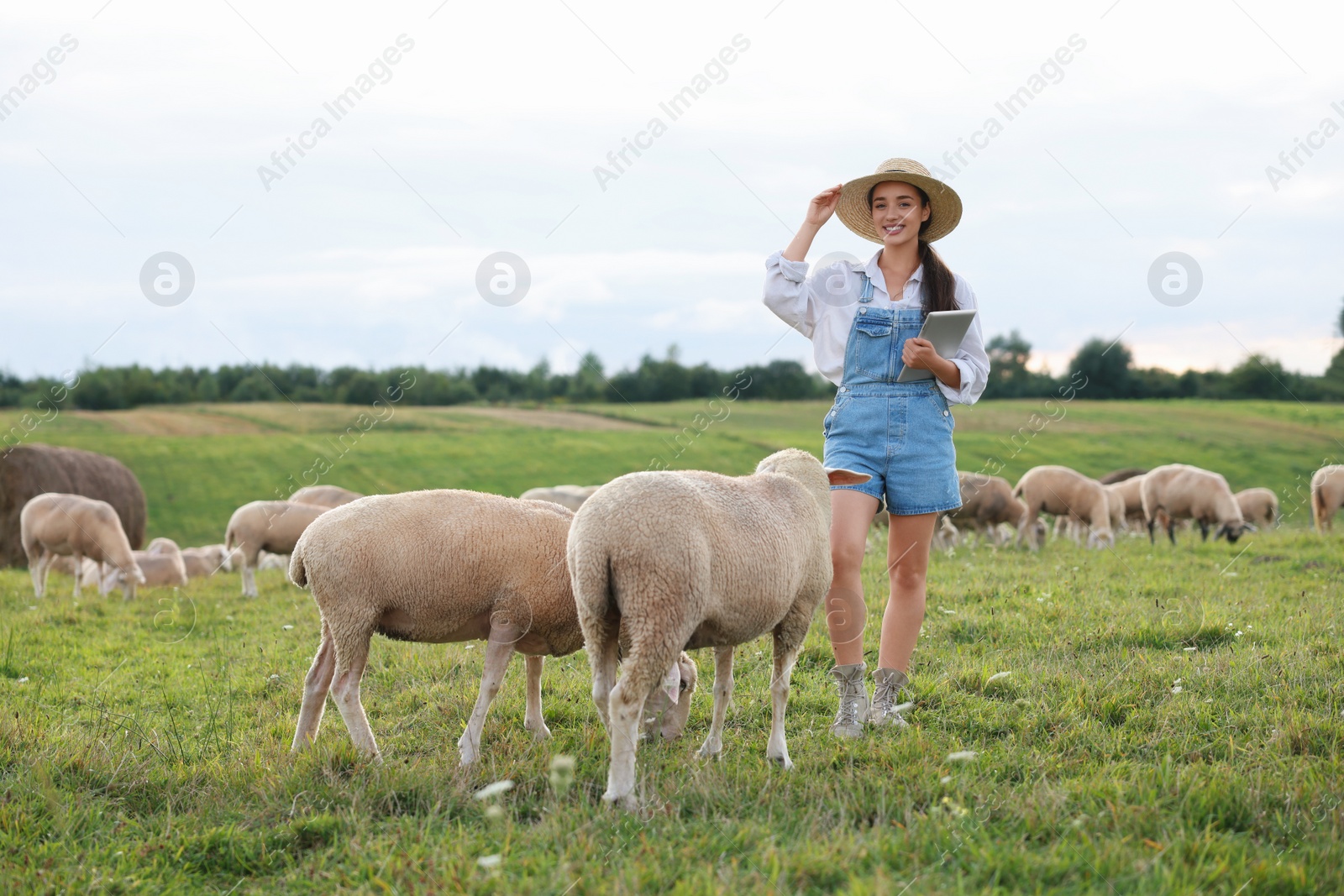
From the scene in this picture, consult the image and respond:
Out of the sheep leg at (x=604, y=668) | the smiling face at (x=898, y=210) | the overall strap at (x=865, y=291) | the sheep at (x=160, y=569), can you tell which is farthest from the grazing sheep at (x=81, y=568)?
the smiling face at (x=898, y=210)

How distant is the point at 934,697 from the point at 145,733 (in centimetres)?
400

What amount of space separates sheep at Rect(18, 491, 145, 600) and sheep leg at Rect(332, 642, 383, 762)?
9.94 metres

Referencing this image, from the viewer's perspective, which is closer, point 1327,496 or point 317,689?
point 317,689

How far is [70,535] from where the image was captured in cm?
1317

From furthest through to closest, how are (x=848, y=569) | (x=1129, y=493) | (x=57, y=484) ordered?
→ (x=1129, y=493), (x=57, y=484), (x=848, y=569)

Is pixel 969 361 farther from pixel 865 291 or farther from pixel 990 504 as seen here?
pixel 990 504

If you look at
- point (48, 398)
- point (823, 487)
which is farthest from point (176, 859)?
point (48, 398)

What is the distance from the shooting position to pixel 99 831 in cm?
360

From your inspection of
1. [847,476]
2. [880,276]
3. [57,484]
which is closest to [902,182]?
[880,276]

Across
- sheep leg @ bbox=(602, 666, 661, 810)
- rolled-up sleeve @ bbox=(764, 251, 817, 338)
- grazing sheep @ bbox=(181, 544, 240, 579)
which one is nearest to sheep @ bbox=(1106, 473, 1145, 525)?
grazing sheep @ bbox=(181, 544, 240, 579)

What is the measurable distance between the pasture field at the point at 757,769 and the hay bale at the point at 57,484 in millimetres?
12401

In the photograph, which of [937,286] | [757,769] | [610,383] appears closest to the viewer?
[757,769]

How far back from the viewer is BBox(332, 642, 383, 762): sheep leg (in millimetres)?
4488

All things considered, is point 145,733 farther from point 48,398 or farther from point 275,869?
point 48,398
